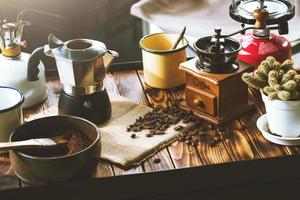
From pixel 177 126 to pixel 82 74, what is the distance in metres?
0.29

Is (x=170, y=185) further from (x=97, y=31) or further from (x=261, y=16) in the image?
(x=97, y=31)

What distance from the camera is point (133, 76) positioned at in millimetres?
1985

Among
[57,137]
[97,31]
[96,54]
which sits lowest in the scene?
[97,31]

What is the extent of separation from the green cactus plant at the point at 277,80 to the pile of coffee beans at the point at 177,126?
0.59 feet

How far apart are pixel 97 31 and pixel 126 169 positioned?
1459 mm

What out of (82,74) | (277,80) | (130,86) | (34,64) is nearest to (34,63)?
(34,64)

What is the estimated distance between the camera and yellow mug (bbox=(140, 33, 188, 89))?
183cm

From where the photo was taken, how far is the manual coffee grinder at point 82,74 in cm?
161

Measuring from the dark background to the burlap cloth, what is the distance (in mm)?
1004

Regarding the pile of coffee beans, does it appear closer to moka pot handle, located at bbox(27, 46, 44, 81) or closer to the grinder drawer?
the grinder drawer

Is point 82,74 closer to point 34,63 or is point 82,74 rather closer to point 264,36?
point 34,63

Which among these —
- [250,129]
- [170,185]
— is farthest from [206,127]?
[170,185]

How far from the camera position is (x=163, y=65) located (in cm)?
185

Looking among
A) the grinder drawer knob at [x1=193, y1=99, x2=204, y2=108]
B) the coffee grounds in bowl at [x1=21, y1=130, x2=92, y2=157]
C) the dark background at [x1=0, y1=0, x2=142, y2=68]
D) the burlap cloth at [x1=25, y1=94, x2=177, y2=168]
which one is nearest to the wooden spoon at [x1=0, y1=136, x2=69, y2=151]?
the coffee grounds in bowl at [x1=21, y1=130, x2=92, y2=157]
